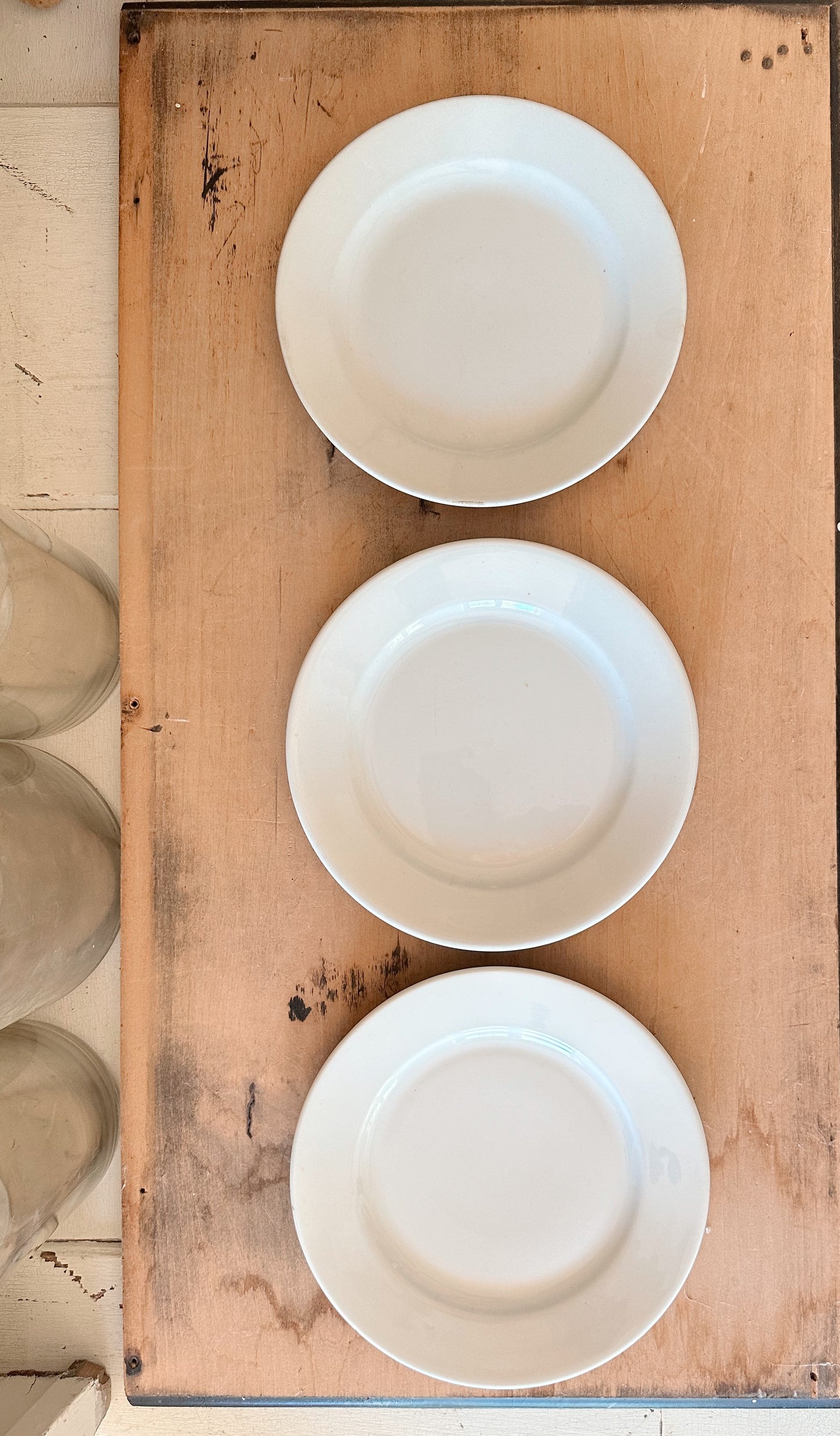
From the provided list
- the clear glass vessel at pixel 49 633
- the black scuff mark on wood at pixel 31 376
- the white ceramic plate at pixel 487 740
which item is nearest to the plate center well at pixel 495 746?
the white ceramic plate at pixel 487 740

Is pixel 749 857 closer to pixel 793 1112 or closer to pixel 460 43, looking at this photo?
pixel 793 1112

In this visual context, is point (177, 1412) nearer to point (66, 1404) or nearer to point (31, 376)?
point (66, 1404)

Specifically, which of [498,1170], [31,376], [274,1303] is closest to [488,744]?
[498,1170]

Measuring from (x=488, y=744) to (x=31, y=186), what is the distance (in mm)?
712

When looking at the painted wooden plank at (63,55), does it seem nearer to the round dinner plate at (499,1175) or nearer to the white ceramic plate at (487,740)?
the white ceramic plate at (487,740)

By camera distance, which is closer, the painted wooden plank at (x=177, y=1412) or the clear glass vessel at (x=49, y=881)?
the clear glass vessel at (x=49, y=881)

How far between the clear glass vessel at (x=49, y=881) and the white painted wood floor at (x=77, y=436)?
9cm

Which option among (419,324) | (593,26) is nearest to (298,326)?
(419,324)

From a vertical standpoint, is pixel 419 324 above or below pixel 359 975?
above

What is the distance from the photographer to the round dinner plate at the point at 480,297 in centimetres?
65

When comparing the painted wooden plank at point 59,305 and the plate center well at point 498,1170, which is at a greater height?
the painted wooden plank at point 59,305

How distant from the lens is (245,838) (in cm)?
70

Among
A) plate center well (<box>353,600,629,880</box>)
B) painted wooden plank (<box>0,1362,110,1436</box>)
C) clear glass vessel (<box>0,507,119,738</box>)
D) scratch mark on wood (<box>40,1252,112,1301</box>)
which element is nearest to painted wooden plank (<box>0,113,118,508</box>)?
clear glass vessel (<box>0,507,119,738</box>)

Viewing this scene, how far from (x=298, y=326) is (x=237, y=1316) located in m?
0.77
